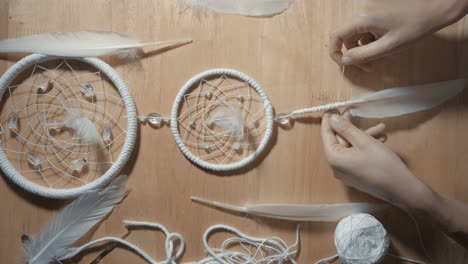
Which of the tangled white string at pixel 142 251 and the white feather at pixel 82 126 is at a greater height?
the white feather at pixel 82 126

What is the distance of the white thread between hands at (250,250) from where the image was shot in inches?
41.6

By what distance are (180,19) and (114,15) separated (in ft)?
0.59

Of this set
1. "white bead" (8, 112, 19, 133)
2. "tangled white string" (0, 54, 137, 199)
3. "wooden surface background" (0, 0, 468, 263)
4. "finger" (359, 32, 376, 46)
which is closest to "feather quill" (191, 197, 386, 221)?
"wooden surface background" (0, 0, 468, 263)

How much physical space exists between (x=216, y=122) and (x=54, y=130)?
0.45 m

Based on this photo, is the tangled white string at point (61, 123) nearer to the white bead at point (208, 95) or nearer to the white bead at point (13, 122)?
the white bead at point (13, 122)

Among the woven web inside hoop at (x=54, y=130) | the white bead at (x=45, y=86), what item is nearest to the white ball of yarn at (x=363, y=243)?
the woven web inside hoop at (x=54, y=130)

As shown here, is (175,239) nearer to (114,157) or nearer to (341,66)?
(114,157)

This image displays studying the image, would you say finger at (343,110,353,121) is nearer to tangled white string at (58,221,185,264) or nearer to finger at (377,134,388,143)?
finger at (377,134,388,143)

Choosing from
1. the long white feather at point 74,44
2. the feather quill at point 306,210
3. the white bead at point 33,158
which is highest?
the long white feather at point 74,44

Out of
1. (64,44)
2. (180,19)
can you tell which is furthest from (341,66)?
(64,44)

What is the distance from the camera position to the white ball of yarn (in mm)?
952

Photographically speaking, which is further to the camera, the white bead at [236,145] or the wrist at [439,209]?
the white bead at [236,145]

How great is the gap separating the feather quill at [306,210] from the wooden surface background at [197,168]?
23 millimetres

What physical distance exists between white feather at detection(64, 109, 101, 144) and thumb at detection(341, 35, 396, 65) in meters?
0.70
